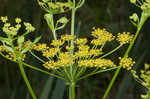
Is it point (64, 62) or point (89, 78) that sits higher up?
point (64, 62)

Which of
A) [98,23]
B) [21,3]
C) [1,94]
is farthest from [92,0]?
[1,94]

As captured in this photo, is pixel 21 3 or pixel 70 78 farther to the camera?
pixel 21 3

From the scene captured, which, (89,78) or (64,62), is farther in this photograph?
(89,78)

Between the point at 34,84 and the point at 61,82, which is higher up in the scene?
the point at 61,82

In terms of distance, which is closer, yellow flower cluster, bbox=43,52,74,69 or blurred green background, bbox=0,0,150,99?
yellow flower cluster, bbox=43,52,74,69

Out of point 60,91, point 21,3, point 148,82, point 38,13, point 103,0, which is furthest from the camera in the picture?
point 21,3

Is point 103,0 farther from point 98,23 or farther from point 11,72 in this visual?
point 11,72

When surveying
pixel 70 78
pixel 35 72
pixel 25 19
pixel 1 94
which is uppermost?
pixel 25 19

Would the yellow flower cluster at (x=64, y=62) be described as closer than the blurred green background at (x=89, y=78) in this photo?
Yes
